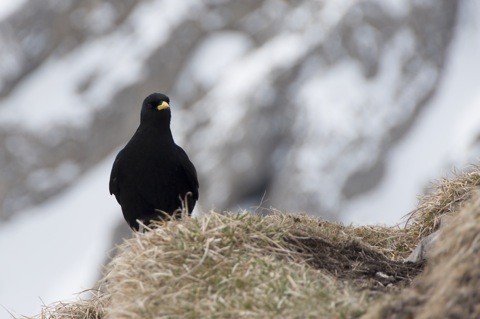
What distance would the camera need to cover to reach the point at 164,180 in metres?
10.4

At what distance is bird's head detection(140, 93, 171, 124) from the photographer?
10719 millimetres

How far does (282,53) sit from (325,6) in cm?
731

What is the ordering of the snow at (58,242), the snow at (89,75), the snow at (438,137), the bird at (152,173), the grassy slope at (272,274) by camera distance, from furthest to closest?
the snow at (89,75) → the snow at (58,242) → the snow at (438,137) → the bird at (152,173) → the grassy slope at (272,274)

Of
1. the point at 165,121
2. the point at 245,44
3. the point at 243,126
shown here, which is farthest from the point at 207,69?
the point at 165,121

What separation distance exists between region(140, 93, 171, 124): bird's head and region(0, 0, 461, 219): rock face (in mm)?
63942

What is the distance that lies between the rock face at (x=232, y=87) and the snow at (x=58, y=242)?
2579 millimetres

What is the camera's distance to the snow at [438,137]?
7888 centimetres

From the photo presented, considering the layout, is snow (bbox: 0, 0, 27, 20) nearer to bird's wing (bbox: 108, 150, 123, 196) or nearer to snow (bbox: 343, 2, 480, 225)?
snow (bbox: 343, 2, 480, 225)

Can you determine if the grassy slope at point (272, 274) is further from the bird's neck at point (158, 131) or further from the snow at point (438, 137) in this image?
the snow at point (438, 137)

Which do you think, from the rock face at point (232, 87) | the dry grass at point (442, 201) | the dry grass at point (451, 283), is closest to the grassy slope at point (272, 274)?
the dry grass at point (451, 283)

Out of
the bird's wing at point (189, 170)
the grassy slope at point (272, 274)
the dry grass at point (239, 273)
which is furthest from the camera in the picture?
the bird's wing at point (189, 170)

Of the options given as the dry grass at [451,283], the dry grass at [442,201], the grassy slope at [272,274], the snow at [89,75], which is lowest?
the dry grass at [451,283]

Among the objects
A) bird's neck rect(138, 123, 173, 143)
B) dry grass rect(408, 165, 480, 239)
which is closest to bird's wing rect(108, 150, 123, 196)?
bird's neck rect(138, 123, 173, 143)

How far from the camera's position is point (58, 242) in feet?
357
